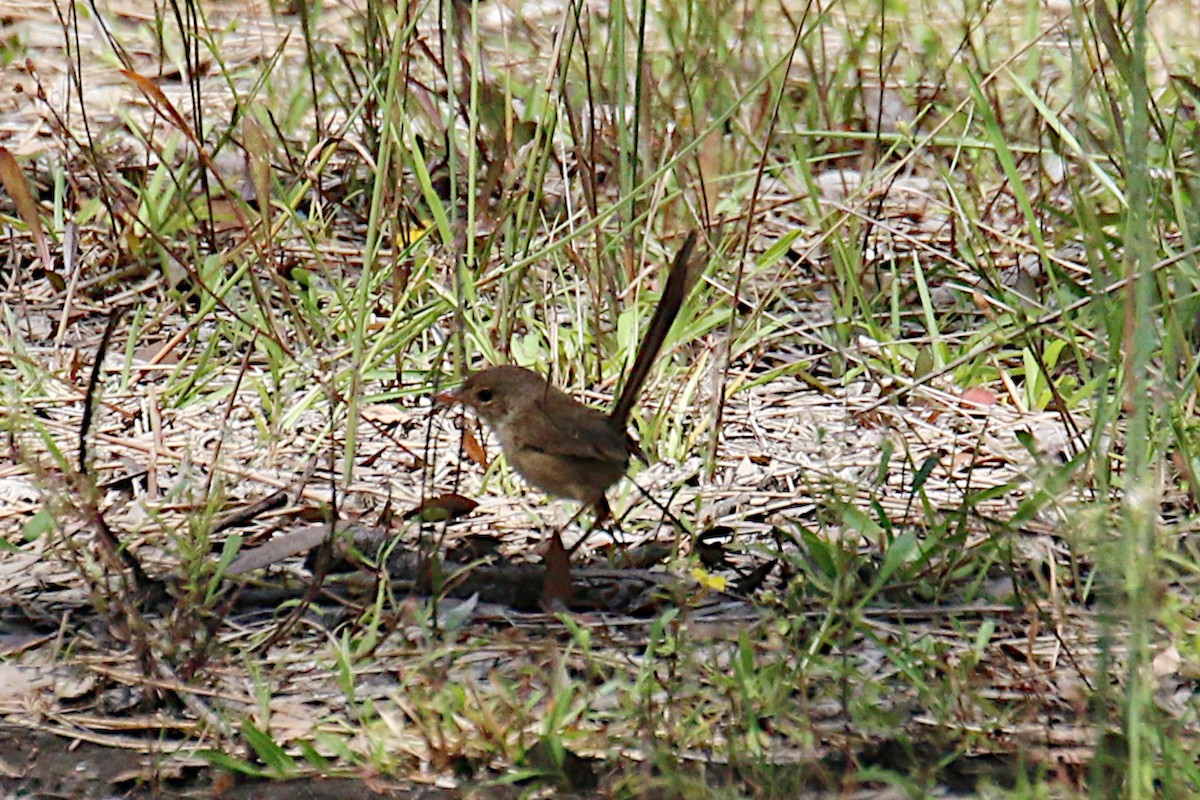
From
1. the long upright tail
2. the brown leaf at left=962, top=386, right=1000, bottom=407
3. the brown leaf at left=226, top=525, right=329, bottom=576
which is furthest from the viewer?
the brown leaf at left=962, top=386, right=1000, bottom=407

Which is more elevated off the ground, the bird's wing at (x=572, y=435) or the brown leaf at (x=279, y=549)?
the bird's wing at (x=572, y=435)

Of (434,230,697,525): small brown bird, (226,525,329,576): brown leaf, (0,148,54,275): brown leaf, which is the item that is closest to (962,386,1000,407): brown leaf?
(434,230,697,525): small brown bird

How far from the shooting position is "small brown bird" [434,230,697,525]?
3154 mm

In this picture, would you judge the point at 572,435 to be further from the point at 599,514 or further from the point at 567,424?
the point at 599,514

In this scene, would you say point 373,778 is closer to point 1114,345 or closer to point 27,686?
point 27,686

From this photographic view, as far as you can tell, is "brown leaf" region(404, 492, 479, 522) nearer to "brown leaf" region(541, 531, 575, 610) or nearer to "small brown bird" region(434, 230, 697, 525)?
"small brown bird" region(434, 230, 697, 525)

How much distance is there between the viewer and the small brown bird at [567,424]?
315 cm

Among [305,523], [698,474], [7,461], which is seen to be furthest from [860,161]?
[7,461]

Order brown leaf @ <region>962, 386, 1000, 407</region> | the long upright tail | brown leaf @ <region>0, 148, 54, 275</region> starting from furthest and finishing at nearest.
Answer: brown leaf @ <region>962, 386, 1000, 407</region>, brown leaf @ <region>0, 148, 54, 275</region>, the long upright tail

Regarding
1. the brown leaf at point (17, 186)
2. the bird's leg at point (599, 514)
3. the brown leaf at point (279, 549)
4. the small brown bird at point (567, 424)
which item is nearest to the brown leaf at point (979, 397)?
the small brown bird at point (567, 424)

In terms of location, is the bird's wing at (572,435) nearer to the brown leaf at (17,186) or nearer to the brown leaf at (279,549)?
the brown leaf at (279,549)

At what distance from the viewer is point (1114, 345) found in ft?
10.4

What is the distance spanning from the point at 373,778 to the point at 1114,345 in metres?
1.64

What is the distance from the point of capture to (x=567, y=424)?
3.29 metres
